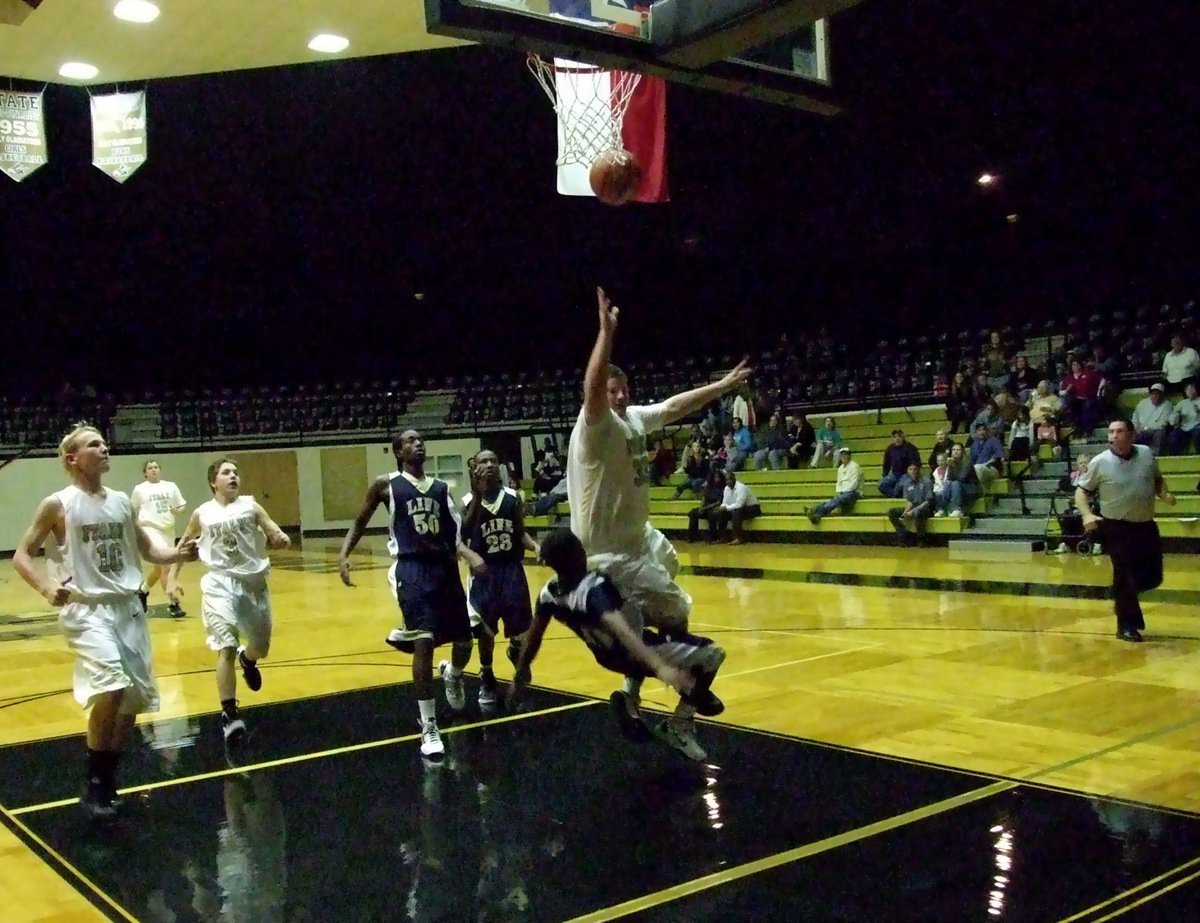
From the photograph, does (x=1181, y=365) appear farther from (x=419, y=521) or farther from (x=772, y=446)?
(x=419, y=521)

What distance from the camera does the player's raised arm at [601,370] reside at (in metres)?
4.33

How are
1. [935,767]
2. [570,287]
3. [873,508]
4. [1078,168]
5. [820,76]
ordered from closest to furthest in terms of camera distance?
[935,767]
[820,76]
[873,508]
[1078,168]
[570,287]

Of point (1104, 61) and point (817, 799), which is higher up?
point (1104, 61)

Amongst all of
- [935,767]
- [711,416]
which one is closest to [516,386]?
[711,416]

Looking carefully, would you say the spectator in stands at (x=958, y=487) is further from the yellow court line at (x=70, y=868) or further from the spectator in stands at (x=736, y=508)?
the yellow court line at (x=70, y=868)

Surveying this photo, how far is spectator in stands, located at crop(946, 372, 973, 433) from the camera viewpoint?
661 inches

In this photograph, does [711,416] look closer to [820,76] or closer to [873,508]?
[873,508]

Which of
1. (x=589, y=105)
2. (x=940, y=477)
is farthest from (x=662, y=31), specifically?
(x=940, y=477)

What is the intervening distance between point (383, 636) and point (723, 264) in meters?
16.8

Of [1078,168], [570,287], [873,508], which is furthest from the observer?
[570,287]

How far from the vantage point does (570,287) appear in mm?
26812

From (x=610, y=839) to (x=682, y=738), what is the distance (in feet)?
2.37

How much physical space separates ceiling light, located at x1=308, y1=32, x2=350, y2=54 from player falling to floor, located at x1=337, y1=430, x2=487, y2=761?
28.9 feet

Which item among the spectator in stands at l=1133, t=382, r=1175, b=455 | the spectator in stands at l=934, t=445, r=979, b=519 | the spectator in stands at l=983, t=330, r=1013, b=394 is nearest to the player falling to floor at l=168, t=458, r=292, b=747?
the spectator in stands at l=934, t=445, r=979, b=519
